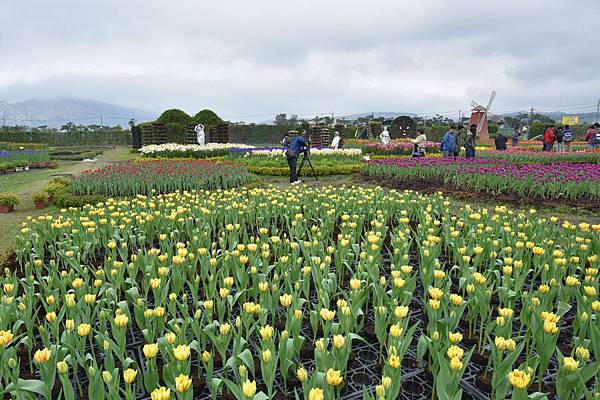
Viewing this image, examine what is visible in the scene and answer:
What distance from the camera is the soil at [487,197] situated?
8953 millimetres

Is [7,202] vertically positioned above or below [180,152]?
below

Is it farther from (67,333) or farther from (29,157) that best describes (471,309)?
(29,157)

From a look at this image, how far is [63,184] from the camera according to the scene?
1122cm

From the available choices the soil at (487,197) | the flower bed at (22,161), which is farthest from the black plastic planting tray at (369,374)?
the flower bed at (22,161)

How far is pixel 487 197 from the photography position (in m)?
9.88

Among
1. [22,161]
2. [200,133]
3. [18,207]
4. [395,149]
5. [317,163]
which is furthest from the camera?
[200,133]

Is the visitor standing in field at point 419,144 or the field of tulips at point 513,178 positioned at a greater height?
the visitor standing in field at point 419,144

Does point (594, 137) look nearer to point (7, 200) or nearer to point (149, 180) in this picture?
point (149, 180)

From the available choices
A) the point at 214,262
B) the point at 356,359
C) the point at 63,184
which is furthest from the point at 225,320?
the point at 63,184

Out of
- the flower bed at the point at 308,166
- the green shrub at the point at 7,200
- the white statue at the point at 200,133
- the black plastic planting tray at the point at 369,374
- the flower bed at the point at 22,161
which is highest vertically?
the white statue at the point at 200,133

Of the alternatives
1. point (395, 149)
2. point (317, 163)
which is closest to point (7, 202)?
point (317, 163)

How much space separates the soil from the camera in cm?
895

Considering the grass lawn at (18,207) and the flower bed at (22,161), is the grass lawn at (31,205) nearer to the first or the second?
the grass lawn at (18,207)

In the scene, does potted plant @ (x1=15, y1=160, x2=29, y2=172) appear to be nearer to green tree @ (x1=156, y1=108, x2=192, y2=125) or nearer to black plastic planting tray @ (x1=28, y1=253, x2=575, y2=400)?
green tree @ (x1=156, y1=108, x2=192, y2=125)
